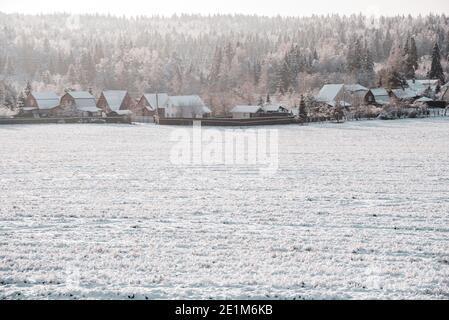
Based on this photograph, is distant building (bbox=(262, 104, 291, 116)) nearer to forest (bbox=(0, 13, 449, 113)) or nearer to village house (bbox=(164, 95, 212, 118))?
forest (bbox=(0, 13, 449, 113))

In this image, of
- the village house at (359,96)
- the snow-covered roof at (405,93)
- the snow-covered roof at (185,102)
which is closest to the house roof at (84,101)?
the snow-covered roof at (185,102)

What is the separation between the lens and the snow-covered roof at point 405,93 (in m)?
89.2

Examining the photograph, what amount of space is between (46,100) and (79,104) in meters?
7.10

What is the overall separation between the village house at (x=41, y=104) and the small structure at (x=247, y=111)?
105 feet

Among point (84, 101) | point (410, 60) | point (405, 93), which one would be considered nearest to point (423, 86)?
point (405, 93)

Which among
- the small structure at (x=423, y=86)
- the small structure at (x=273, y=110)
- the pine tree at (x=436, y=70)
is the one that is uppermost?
the pine tree at (x=436, y=70)

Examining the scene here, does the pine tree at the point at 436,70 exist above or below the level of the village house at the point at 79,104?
above

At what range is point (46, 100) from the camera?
88.3m

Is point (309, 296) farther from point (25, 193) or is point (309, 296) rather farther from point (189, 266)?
point (25, 193)

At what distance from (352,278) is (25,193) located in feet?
38.3

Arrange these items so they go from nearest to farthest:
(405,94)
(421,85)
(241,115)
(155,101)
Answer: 1. (241,115)
2. (155,101)
3. (405,94)
4. (421,85)

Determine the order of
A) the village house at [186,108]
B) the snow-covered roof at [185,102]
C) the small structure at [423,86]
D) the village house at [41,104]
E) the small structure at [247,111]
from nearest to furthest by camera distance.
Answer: the small structure at [247,111] → the village house at [186,108] → the snow-covered roof at [185,102] → the village house at [41,104] → the small structure at [423,86]

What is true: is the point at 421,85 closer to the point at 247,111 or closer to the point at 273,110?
the point at 273,110

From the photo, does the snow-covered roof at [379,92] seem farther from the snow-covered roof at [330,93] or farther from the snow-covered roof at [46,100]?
the snow-covered roof at [46,100]
